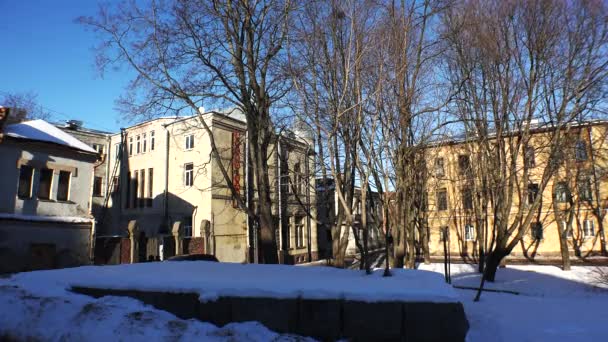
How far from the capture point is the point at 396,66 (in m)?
9.90

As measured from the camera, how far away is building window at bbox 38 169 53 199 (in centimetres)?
1658

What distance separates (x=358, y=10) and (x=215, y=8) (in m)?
3.74

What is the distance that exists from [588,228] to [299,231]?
2007 centimetres

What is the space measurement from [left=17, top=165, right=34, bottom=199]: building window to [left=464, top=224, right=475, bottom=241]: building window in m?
27.6

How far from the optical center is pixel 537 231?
27.9 metres

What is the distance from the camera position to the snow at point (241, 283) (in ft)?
14.3

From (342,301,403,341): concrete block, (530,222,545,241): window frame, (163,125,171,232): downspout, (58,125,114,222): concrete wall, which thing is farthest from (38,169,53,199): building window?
(530,222,545,241): window frame

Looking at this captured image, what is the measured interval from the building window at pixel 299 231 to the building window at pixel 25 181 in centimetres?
1722

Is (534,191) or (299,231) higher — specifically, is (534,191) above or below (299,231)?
above

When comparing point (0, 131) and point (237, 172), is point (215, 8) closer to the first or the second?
point (0, 131)

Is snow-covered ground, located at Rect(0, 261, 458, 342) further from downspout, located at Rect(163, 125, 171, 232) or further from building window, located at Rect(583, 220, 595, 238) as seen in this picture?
building window, located at Rect(583, 220, 595, 238)

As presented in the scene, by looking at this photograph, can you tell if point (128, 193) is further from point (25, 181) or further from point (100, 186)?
point (25, 181)

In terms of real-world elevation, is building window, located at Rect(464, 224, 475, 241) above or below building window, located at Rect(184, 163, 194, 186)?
below

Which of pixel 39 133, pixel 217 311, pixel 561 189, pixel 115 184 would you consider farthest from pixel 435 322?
pixel 115 184
